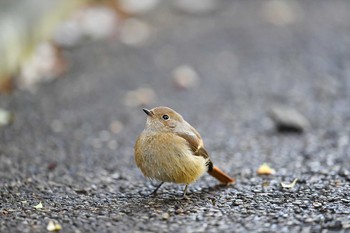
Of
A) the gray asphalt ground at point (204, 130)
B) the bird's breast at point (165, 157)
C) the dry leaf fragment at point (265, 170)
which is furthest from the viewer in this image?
the dry leaf fragment at point (265, 170)

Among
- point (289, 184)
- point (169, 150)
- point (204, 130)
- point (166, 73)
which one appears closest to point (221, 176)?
point (289, 184)

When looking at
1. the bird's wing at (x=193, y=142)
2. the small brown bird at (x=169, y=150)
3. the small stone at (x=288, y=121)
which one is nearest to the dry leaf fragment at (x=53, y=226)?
the small brown bird at (x=169, y=150)

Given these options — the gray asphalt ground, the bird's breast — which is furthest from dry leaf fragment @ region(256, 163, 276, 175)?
the bird's breast

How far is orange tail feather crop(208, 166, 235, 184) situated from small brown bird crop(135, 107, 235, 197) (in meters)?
0.28

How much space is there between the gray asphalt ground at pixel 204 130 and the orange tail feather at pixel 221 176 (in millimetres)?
85

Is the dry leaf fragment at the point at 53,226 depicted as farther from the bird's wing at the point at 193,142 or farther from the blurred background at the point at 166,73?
the blurred background at the point at 166,73

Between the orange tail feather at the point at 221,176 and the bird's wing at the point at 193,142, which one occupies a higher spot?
the bird's wing at the point at 193,142

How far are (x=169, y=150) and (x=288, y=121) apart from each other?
2.90 metres

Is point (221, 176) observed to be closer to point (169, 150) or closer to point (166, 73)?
point (169, 150)

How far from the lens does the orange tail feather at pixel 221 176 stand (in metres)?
5.23

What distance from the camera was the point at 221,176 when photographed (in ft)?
17.4

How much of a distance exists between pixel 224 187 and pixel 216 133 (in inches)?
81.6

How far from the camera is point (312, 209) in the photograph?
4.51 m

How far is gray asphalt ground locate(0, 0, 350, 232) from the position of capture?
174 inches
